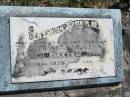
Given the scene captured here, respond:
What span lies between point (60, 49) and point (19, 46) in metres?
0.35

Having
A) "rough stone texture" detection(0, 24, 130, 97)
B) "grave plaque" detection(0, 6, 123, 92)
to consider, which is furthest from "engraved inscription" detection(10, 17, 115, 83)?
"rough stone texture" detection(0, 24, 130, 97)

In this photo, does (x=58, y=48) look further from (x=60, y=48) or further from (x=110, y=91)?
(x=110, y=91)

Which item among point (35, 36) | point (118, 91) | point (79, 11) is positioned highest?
point (79, 11)

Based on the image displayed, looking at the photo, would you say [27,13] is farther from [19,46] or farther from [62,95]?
[62,95]

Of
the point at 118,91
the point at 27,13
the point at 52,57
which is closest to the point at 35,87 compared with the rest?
the point at 52,57

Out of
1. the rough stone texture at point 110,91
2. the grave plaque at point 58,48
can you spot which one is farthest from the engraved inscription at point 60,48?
the rough stone texture at point 110,91

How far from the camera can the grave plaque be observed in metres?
2.95

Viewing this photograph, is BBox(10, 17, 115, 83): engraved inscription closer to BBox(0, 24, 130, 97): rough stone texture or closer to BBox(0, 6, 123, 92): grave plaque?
BBox(0, 6, 123, 92): grave plaque

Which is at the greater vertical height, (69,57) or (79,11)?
(79,11)

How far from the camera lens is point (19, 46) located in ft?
9.70

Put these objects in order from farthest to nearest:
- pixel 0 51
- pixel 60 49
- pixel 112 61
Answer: pixel 112 61 < pixel 60 49 < pixel 0 51

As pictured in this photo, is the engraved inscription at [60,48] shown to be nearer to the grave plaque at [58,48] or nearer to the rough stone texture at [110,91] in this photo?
the grave plaque at [58,48]

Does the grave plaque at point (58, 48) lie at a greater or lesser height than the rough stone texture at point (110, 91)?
greater

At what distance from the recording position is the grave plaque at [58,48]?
295 cm
